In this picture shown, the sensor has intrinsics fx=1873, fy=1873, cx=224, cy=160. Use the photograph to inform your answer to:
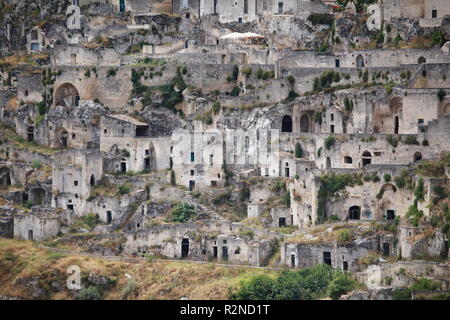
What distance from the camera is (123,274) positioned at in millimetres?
104625

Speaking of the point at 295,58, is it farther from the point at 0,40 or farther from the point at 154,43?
the point at 0,40

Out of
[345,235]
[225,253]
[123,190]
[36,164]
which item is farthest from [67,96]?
[345,235]

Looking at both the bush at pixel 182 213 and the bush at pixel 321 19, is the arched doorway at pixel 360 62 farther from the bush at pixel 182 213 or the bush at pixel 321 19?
the bush at pixel 182 213

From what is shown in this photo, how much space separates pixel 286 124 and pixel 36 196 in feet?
51.8

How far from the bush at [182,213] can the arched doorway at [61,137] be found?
11762 millimetres

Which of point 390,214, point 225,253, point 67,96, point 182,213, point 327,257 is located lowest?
point 225,253

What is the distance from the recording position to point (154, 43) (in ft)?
396

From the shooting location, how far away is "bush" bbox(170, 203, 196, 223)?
108 metres

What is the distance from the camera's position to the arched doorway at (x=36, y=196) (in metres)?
113

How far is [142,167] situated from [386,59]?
16.1 m

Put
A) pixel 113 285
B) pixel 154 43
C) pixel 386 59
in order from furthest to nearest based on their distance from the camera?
pixel 154 43 < pixel 386 59 < pixel 113 285

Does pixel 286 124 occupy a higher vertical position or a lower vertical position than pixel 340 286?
higher

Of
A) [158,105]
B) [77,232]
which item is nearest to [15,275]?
[77,232]

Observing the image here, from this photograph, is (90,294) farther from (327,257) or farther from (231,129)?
(231,129)
